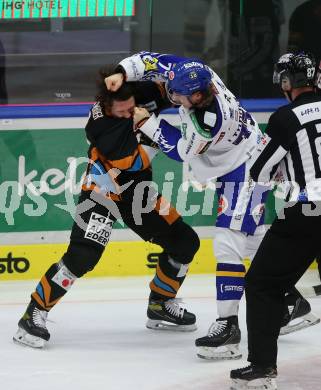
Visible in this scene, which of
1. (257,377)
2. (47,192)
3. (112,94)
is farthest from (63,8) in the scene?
(257,377)

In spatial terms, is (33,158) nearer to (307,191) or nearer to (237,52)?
(237,52)

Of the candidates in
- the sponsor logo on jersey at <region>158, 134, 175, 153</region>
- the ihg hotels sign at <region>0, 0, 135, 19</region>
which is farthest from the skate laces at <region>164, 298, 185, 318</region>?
the ihg hotels sign at <region>0, 0, 135, 19</region>

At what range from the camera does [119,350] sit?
5469 millimetres

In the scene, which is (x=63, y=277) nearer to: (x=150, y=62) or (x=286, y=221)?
(x=150, y=62)

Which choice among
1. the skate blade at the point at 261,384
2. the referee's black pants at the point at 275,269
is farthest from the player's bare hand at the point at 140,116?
the skate blade at the point at 261,384

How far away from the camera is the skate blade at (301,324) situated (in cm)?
568

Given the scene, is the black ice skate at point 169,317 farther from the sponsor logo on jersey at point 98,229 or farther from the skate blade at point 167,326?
the sponsor logo on jersey at point 98,229

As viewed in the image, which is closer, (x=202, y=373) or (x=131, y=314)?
(x=202, y=373)

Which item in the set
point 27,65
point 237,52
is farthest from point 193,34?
point 27,65

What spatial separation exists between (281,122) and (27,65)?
312cm

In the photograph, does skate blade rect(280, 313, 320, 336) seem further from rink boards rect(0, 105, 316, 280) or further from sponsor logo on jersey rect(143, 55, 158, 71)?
rink boards rect(0, 105, 316, 280)

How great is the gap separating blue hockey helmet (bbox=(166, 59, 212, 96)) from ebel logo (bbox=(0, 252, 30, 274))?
2.39m

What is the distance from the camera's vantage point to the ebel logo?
7.08 meters

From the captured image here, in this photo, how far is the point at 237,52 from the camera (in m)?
7.33
